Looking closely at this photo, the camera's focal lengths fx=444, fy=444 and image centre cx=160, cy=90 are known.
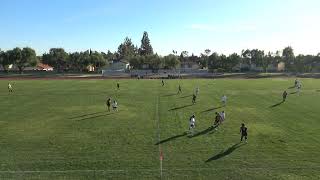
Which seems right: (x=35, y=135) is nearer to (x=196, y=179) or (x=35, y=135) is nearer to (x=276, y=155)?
(x=196, y=179)

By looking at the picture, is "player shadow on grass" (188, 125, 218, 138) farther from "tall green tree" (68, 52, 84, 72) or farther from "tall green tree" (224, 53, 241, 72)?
"tall green tree" (68, 52, 84, 72)

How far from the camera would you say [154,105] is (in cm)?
5181

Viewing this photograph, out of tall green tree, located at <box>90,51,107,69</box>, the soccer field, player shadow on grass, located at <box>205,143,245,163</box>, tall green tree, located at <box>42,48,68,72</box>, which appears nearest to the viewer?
the soccer field

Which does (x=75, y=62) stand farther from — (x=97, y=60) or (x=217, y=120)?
(x=217, y=120)

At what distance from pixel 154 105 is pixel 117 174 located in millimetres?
28210

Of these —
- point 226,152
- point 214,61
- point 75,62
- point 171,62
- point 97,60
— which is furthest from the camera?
point 75,62

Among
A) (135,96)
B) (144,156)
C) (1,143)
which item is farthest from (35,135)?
(135,96)

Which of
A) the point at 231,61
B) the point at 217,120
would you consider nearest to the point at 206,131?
the point at 217,120

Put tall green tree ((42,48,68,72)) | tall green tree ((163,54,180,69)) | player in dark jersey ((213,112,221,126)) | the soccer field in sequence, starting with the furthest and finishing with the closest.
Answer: tall green tree ((42,48,68,72))
tall green tree ((163,54,180,69))
player in dark jersey ((213,112,221,126))
the soccer field

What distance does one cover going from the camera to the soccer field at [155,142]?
2439 centimetres

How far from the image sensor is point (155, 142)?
102 ft

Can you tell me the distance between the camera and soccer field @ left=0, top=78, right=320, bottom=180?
80.0 ft

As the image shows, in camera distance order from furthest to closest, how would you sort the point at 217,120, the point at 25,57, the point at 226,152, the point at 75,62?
the point at 75,62 < the point at 25,57 < the point at 217,120 < the point at 226,152

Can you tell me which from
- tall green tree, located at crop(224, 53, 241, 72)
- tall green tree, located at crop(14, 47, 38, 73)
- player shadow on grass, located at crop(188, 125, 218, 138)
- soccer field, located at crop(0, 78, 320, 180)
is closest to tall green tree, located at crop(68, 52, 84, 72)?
tall green tree, located at crop(14, 47, 38, 73)
